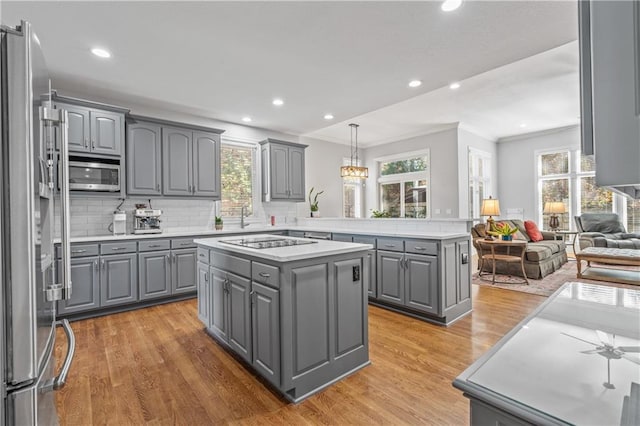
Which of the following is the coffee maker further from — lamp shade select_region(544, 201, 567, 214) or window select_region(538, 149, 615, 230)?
window select_region(538, 149, 615, 230)

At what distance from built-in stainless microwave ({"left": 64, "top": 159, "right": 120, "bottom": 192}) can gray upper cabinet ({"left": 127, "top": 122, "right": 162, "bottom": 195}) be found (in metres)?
0.18

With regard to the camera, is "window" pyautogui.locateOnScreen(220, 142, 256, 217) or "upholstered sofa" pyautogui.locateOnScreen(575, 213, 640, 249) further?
"upholstered sofa" pyautogui.locateOnScreen(575, 213, 640, 249)

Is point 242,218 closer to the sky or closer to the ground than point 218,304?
closer to the sky

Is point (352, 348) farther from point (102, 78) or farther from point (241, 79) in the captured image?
point (102, 78)

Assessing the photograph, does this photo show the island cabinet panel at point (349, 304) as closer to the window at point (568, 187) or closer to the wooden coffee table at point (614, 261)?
the wooden coffee table at point (614, 261)

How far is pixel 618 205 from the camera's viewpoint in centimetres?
677

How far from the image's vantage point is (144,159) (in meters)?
4.21

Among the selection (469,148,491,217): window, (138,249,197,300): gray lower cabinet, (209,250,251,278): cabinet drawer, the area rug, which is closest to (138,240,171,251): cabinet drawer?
(138,249,197,300): gray lower cabinet

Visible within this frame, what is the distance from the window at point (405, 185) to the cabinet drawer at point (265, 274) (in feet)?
19.6

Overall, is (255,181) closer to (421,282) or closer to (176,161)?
(176,161)

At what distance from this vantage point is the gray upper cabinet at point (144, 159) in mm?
4090

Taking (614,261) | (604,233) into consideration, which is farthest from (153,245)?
(604,233)

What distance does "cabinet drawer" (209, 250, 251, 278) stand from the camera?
2.30 m

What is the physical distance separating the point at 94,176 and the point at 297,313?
11.1 ft
